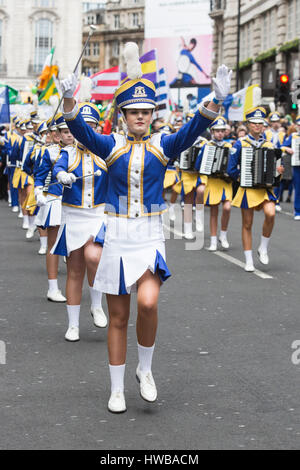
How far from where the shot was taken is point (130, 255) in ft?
18.1

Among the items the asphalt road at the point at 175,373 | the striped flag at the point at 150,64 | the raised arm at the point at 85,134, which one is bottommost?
the asphalt road at the point at 175,373

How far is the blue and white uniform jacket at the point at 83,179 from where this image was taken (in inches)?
302

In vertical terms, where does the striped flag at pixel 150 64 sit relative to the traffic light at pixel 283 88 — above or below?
above

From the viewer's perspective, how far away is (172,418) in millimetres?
5285

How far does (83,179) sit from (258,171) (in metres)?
4.29

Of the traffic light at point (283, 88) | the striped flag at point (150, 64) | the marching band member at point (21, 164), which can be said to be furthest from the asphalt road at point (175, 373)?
the traffic light at point (283, 88)

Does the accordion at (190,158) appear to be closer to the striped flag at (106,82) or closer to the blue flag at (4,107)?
the blue flag at (4,107)

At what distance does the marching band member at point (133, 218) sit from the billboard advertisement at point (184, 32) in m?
61.4

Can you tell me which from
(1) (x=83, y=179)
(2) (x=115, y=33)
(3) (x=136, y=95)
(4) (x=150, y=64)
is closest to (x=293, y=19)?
(4) (x=150, y=64)

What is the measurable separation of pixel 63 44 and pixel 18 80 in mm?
5547

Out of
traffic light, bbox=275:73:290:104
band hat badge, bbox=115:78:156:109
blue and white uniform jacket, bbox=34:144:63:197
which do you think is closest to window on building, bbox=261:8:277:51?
traffic light, bbox=275:73:290:104

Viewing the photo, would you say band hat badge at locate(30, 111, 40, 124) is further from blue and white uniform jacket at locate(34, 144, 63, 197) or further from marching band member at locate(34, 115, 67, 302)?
blue and white uniform jacket at locate(34, 144, 63, 197)
